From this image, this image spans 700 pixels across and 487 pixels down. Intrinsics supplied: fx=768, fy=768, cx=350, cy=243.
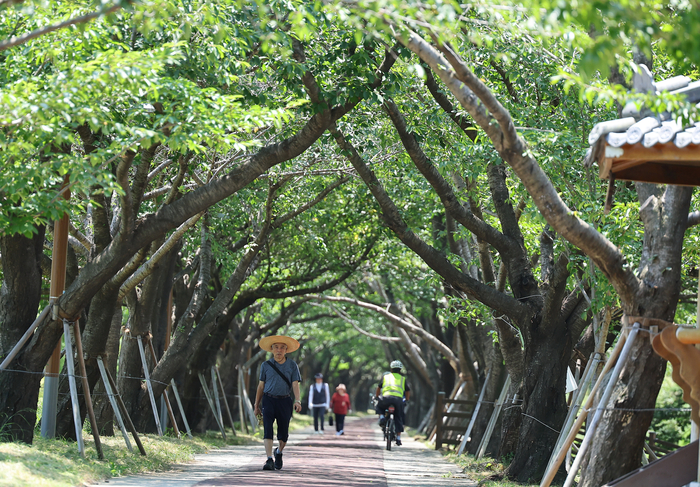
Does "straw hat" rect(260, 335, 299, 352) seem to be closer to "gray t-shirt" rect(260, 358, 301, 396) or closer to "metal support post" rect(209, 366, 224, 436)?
"gray t-shirt" rect(260, 358, 301, 396)

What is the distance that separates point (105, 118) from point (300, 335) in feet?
96.1

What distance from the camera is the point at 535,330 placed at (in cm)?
1044

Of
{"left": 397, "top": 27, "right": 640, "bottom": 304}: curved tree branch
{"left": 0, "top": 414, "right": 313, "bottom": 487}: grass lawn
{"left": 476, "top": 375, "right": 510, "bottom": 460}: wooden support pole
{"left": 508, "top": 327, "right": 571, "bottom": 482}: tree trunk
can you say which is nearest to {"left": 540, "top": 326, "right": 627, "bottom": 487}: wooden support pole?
{"left": 397, "top": 27, "right": 640, "bottom": 304}: curved tree branch

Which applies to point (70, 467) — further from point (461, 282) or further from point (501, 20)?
point (501, 20)

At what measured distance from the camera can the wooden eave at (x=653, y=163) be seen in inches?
225

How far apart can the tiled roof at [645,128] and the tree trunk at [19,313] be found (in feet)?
21.2

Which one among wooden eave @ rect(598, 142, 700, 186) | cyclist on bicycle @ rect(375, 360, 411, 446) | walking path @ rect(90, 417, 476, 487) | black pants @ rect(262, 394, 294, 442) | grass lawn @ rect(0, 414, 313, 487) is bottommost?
walking path @ rect(90, 417, 476, 487)

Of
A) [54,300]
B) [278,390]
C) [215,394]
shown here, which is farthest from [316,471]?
[215,394]

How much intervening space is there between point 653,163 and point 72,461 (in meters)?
6.66

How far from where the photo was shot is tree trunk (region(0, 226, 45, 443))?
8.91 meters

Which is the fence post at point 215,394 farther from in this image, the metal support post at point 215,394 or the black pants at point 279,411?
the black pants at point 279,411

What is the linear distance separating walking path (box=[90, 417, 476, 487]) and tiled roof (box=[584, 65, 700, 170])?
4.89 meters

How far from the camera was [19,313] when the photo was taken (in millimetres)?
9430

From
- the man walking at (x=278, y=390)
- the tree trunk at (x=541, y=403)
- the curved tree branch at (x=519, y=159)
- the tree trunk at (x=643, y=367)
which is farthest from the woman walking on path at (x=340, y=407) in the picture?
the curved tree branch at (x=519, y=159)
